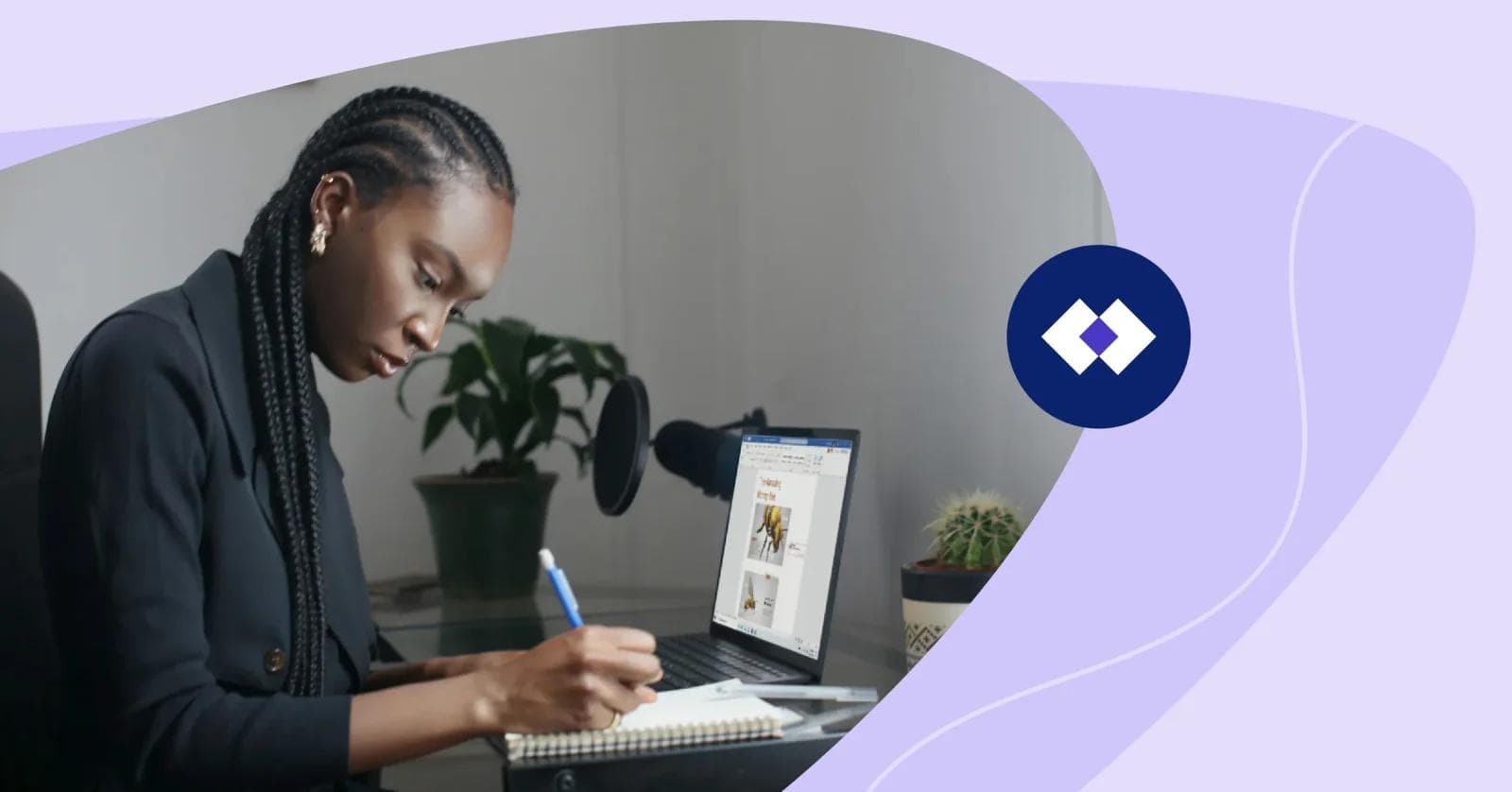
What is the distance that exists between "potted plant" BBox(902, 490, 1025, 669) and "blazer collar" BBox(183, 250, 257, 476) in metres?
0.49

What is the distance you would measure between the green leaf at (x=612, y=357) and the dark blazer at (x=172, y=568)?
279 mm

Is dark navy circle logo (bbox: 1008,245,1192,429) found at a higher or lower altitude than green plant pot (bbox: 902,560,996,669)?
Answer: higher

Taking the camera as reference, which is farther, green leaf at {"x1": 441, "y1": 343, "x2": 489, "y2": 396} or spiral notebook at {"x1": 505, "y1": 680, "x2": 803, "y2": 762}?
green leaf at {"x1": 441, "y1": 343, "x2": 489, "y2": 396}

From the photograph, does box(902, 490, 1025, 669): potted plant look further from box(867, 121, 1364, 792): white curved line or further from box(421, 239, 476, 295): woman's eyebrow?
box(421, 239, 476, 295): woman's eyebrow

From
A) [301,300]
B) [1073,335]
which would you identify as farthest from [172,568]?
[1073,335]

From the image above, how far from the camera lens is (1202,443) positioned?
101 centimetres

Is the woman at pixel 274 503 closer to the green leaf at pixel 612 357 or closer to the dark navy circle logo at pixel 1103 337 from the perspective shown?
the green leaf at pixel 612 357

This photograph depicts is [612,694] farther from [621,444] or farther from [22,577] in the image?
[22,577]

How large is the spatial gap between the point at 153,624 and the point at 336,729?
13 cm

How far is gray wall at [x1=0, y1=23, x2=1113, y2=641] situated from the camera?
1.03m

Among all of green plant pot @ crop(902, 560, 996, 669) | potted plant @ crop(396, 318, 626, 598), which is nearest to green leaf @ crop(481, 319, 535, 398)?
potted plant @ crop(396, 318, 626, 598)

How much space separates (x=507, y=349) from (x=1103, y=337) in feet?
1.48

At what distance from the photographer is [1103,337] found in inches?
40.2

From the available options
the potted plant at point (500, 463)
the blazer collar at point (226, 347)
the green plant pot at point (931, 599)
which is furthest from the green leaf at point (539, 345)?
the green plant pot at point (931, 599)
